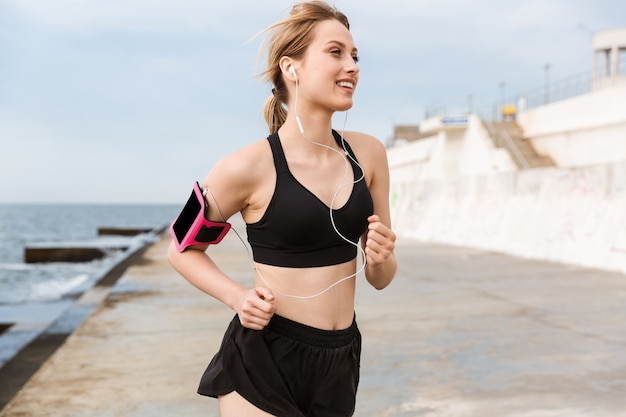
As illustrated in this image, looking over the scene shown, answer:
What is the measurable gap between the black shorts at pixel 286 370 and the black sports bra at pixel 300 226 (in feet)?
0.66

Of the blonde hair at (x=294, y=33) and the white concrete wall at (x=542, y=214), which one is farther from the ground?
the blonde hair at (x=294, y=33)

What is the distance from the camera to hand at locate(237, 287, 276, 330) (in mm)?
1849

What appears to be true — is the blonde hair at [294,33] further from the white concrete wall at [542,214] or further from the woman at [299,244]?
the white concrete wall at [542,214]

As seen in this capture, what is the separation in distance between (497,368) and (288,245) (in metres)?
3.75

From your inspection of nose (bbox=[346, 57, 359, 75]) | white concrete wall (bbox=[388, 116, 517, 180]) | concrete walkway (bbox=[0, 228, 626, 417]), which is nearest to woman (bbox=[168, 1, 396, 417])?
nose (bbox=[346, 57, 359, 75])

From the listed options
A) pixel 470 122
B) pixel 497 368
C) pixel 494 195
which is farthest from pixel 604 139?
pixel 497 368

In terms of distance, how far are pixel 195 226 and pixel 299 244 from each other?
311 millimetres

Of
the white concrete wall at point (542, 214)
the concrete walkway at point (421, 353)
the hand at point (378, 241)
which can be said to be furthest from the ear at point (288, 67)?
the white concrete wall at point (542, 214)

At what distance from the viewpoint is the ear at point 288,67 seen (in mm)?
2102

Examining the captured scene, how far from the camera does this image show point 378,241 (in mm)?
1926

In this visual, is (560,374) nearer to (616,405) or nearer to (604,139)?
(616,405)

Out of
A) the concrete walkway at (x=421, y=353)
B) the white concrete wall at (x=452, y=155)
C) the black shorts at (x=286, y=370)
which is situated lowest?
the white concrete wall at (x=452, y=155)

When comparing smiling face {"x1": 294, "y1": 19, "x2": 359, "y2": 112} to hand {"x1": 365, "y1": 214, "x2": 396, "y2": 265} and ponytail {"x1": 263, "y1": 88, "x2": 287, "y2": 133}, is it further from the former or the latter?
hand {"x1": 365, "y1": 214, "x2": 396, "y2": 265}

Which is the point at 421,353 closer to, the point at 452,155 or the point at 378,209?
the point at 378,209
